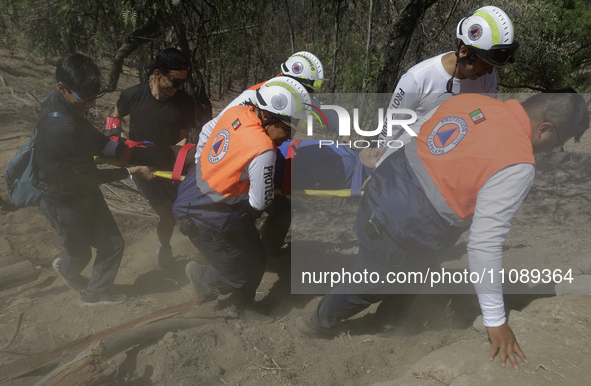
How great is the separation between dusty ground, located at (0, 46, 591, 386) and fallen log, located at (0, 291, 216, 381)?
0.06 meters

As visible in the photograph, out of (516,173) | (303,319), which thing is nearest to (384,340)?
(303,319)

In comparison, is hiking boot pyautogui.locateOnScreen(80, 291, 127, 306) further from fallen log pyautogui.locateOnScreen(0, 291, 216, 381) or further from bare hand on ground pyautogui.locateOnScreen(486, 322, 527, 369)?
bare hand on ground pyautogui.locateOnScreen(486, 322, 527, 369)

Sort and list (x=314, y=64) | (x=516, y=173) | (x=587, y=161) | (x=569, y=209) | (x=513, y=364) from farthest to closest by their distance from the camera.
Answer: (x=587, y=161), (x=569, y=209), (x=314, y=64), (x=513, y=364), (x=516, y=173)

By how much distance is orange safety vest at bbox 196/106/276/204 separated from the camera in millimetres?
2471

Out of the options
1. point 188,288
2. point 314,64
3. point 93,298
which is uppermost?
point 314,64

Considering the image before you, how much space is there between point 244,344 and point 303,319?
535 mm

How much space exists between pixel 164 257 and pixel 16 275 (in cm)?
136

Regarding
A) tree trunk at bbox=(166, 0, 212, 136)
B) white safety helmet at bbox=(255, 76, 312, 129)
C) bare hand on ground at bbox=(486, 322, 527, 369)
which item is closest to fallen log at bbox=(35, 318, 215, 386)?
white safety helmet at bbox=(255, 76, 312, 129)

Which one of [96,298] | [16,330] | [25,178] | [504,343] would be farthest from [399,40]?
[16,330]

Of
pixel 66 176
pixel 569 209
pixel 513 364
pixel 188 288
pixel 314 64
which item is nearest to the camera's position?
pixel 513 364

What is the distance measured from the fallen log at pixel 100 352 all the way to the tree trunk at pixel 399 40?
3.59 meters

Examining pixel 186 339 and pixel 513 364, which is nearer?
pixel 513 364

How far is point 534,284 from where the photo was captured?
375cm

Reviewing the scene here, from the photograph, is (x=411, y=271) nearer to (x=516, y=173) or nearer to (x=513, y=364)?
(x=513, y=364)
